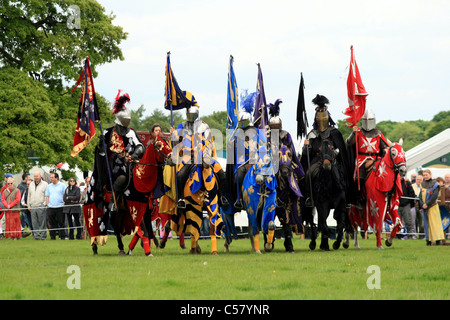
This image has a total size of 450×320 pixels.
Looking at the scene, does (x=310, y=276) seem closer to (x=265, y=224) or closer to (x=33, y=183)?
(x=265, y=224)

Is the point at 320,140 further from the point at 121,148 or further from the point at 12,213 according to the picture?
the point at 12,213

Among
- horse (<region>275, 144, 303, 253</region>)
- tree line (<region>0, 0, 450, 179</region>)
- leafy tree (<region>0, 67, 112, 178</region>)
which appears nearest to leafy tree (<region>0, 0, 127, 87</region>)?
tree line (<region>0, 0, 450, 179</region>)

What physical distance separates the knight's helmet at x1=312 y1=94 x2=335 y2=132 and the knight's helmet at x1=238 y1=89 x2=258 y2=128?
1.62m

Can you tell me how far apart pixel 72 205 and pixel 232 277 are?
50.1 ft

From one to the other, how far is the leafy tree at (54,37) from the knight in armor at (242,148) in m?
18.7

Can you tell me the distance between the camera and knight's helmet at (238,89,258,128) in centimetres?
1521

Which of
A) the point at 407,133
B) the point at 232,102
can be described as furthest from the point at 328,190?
the point at 407,133

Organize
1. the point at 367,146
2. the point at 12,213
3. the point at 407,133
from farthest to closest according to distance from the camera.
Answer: the point at 407,133 < the point at 12,213 < the point at 367,146

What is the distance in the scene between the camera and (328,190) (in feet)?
51.8

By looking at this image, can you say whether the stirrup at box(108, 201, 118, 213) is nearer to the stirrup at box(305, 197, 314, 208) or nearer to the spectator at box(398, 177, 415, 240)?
the stirrup at box(305, 197, 314, 208)

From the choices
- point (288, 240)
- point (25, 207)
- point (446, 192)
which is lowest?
point (288, 240)
